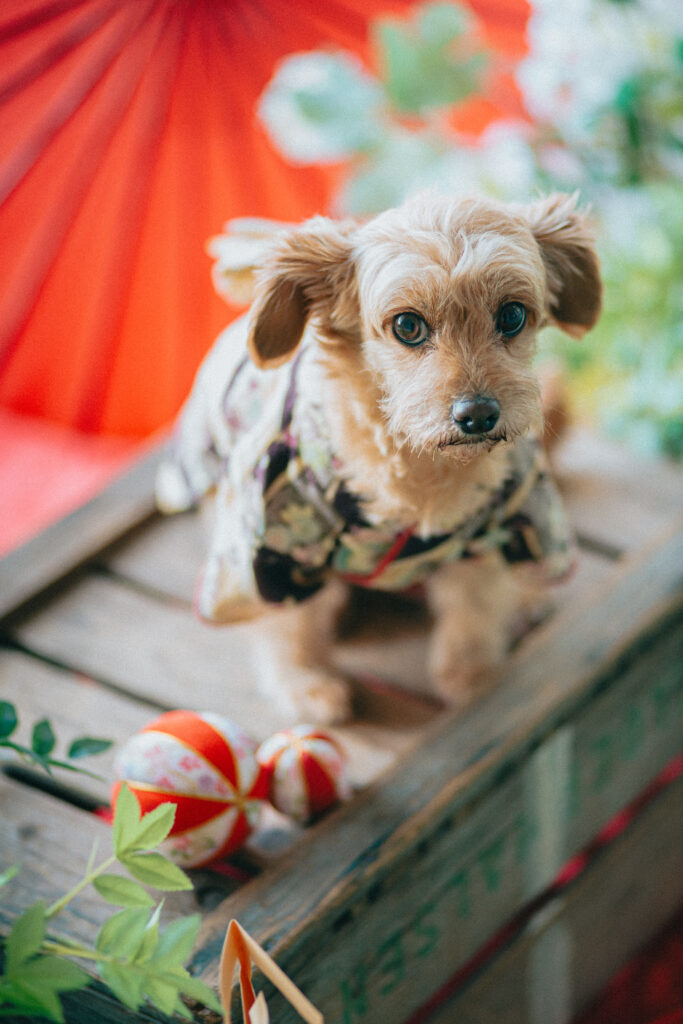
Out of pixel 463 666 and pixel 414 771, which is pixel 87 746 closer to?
pixel 414 771

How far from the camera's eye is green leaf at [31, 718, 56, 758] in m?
0.82

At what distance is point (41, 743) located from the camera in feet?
2.70

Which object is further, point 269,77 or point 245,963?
point 269,77

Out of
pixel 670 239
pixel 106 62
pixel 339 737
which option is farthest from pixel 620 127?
pixel 339 737

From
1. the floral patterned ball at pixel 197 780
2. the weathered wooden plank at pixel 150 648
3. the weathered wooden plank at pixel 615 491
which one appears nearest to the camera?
the floral patterned ball at pixel 197 780

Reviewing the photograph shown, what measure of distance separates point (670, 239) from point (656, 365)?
11.1 inches

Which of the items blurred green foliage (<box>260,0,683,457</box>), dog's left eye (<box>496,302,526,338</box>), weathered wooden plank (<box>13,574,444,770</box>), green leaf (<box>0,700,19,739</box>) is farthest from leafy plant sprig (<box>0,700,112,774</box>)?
blurred green foliage (<box>260,0,683,457</box>)

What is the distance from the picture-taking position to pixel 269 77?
1.44m

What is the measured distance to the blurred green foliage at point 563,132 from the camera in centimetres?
146

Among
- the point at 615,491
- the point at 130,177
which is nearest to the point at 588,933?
the point at 615,491

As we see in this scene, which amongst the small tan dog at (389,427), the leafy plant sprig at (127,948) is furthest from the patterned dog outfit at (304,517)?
the leafy plant sprig at (127,948)

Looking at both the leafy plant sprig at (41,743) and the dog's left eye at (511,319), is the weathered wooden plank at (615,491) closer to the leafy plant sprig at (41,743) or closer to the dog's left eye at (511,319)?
the dog's left eye at (511,319)

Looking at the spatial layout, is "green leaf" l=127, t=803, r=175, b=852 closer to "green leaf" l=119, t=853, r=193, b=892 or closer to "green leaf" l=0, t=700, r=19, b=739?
"green leaf" l=119, t=853, r=193, b=892

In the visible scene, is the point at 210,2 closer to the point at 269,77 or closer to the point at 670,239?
the point at 269,77
